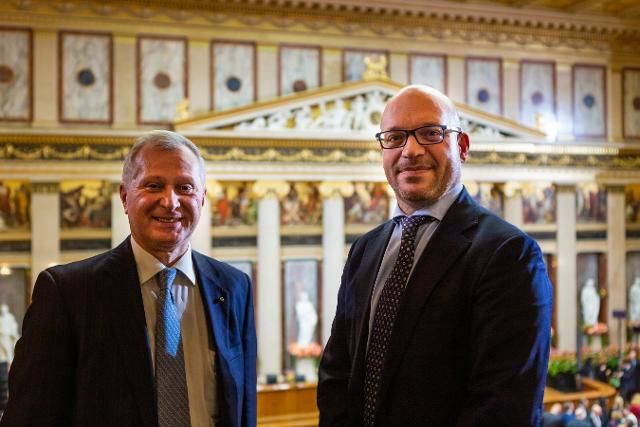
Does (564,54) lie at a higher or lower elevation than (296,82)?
higher

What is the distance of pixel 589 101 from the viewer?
1702cm

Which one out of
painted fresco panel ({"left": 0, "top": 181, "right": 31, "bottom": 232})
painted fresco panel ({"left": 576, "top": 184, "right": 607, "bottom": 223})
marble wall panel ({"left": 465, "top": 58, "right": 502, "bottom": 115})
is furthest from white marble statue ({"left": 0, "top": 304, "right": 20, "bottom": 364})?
painted fresco panel ({"left": 576, "top": 184, "right": 607, "bottom": 223})

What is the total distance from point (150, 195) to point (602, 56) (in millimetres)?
16918

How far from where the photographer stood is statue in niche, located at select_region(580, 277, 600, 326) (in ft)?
53.7

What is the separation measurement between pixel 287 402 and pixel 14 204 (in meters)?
6.61

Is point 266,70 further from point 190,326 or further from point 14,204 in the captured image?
point 190,326

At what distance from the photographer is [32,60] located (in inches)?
535

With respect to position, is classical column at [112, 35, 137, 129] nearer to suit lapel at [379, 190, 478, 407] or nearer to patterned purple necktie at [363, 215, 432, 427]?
patterned purple necktie at [363, 215, 432, 427]

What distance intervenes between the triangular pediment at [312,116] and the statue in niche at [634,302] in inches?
237

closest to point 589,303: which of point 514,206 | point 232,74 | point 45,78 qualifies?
point 514,206

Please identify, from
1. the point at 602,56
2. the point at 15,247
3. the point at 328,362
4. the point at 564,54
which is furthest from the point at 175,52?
the point at 328,362

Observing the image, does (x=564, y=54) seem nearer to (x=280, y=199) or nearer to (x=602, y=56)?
(x=602, y=56)

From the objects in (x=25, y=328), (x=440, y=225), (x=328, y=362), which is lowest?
(x=328, y=362)

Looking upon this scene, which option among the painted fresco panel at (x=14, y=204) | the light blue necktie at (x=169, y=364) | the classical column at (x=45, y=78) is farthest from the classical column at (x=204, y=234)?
the light blue necktie at (x=169, y=364)
